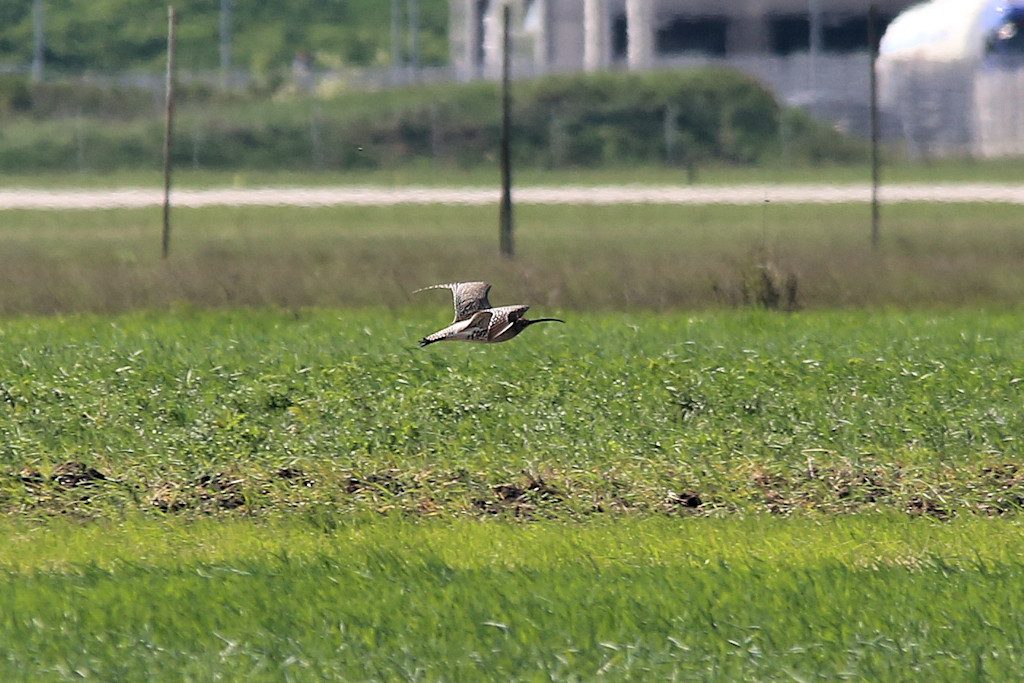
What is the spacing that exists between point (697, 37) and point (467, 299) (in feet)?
169

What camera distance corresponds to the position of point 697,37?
58.4 metres

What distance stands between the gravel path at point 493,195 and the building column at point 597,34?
70.9ft

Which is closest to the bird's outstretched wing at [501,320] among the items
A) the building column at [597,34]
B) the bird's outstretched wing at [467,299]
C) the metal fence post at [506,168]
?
the bird's outstretched wing at [467,299]

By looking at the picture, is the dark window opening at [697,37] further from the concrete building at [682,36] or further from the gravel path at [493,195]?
the gravel path at [493,195]

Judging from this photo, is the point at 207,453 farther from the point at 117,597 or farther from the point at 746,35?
the point at 746,35

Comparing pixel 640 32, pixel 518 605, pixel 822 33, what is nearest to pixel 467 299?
pixel 518 605

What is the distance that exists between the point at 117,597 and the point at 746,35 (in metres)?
51.7

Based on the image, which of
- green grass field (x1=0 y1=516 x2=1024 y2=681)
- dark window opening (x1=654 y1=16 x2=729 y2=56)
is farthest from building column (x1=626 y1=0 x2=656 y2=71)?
green grass field (x1=0 y1=516 x2=1024 y2=681)

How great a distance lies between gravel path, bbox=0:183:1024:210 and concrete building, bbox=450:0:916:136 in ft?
56.1

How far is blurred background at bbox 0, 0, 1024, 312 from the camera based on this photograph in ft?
62.3

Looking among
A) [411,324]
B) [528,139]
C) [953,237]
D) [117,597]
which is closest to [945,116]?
[528,139]

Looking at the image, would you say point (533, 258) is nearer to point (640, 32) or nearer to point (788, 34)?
point (640, 32)

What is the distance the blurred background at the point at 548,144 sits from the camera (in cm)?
1900

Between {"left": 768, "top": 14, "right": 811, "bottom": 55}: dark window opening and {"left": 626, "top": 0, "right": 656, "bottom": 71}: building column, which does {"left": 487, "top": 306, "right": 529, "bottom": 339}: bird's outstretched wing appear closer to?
{"left": 626, "top": 0, "right": 656, "bottom": 71}: building column
